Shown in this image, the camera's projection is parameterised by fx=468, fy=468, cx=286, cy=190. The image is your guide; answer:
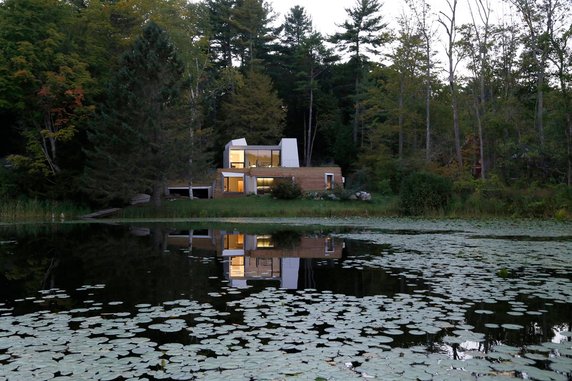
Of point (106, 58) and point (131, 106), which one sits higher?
point (106, 58)

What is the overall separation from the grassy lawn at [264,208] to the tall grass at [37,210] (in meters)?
3.37

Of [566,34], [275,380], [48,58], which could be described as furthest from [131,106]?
[275,380]

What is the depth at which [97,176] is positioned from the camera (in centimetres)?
2834

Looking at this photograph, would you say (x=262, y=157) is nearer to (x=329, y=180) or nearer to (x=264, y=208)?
(x=329, y=180)

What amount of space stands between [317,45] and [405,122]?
1887 centimetres

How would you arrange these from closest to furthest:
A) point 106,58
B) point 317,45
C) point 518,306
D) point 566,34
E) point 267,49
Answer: point 518,306 < point 566,34 < point 106,58 < point 317,45 < point 267,49

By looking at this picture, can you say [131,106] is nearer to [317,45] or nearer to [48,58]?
[48,58]

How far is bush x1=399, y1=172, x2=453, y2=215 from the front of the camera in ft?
76.3

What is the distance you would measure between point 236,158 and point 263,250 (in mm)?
31824

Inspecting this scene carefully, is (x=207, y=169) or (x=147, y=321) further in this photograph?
(x=207, y=169)

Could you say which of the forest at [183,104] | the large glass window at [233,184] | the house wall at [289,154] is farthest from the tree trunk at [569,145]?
the large glass window at [233,184]

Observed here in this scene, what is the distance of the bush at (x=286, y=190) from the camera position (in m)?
32.3

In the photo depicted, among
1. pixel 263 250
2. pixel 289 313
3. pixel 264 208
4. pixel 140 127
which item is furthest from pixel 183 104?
pixel 289 313

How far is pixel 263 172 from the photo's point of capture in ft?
124
